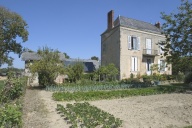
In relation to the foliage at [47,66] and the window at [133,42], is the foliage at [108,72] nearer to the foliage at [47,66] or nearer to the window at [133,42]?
the window at [133,42]

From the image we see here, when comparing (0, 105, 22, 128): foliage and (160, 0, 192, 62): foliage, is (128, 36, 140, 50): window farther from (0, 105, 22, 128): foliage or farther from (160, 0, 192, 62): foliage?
(0, 105, 22, 128): foliage

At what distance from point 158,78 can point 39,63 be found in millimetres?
14503

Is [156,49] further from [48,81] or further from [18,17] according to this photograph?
[18,17]

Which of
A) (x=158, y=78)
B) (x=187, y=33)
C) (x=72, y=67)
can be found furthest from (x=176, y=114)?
(x=158, y=78)

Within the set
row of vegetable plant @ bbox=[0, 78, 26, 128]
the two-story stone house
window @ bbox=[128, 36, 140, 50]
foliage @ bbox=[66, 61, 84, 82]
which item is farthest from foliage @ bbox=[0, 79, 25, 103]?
window @ bbox=[128, 36, 140, 50]

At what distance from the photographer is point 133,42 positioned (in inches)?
1026

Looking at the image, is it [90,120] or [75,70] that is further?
[75,70]

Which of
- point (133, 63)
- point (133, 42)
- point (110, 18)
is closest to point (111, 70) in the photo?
point (133, 63)

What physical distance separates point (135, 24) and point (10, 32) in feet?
64.3

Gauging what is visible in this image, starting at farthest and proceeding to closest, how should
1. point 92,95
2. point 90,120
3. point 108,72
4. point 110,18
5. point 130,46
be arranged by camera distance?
point 110,18 → point 130,46 → point 108,72 → point 92,95 → point 90,120

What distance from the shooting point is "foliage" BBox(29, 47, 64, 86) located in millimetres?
16578

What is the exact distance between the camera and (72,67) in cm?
1953

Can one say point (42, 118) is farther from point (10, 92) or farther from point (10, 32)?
point (10, 32)

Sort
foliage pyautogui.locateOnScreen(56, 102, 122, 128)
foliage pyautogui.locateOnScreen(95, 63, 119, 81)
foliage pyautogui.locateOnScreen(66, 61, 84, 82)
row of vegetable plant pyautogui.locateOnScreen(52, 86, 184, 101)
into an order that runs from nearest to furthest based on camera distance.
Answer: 1. foliage pyautogui.locateOnScreen(56, 102, 122, 128)
2. row of vegetable plant pyautogui.locateOnScreen(52, 86, 184, 101)
3. foliage pyautogui.locateOnScreen(66, 61, 84, 82)
4. foliage pyautogui.locateOnScreen(95, 63, 119, 81)
